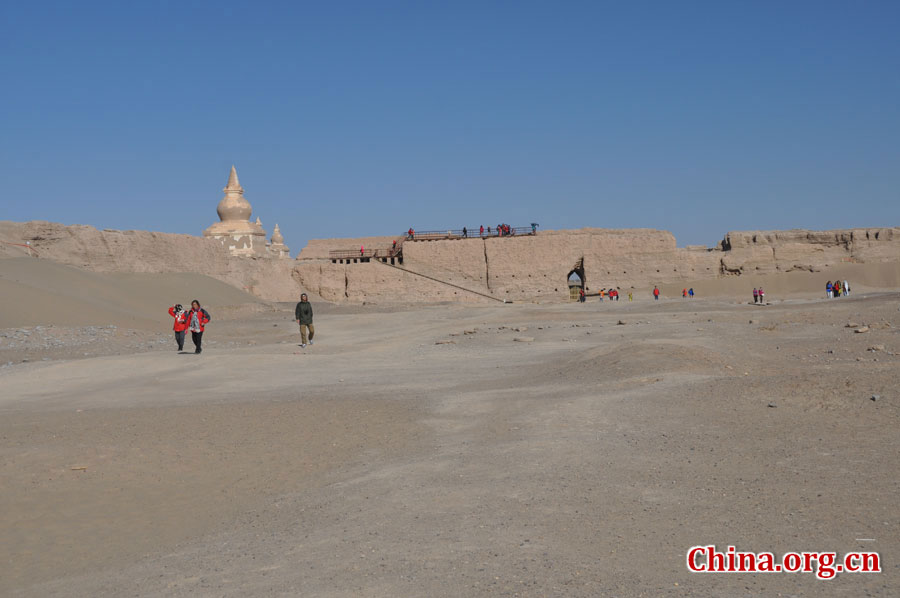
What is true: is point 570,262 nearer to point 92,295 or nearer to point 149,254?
point 149,254

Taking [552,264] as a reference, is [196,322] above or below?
below

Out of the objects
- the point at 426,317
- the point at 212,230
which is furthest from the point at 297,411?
the point at 212,230

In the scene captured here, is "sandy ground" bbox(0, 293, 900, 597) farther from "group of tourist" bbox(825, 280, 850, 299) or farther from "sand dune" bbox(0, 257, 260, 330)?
"group of tourist" bbox(825, 280, 850, 299)

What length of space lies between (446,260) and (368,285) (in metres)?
4.06

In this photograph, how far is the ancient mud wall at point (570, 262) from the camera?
3984cm

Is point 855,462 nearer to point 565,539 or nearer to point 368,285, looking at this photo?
point 565,539

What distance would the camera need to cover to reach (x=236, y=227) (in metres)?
41.0

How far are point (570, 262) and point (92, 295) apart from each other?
22.5 meters

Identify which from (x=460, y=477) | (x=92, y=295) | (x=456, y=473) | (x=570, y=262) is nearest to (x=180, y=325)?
(x=92, y=295)

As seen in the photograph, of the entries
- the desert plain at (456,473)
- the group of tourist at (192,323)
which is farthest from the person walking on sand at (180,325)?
the desert plain at (456,473)

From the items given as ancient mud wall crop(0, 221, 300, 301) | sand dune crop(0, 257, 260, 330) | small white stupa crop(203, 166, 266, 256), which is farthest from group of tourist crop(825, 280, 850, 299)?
small white stupa crop(203, 166, 266, 256)

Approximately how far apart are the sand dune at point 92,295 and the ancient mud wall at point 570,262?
786 centimetres

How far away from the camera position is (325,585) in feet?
13.4

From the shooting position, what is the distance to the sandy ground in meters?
4.24
